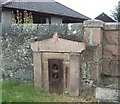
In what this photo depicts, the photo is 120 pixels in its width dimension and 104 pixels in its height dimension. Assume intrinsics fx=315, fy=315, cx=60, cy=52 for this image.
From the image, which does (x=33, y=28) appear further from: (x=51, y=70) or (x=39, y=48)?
(x=51, y=70)

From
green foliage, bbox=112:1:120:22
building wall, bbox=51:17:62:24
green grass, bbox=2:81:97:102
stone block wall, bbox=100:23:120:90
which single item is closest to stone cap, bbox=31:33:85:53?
stone block wall, bbox=100:23:120:90

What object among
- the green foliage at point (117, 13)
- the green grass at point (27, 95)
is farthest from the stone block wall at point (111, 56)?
the green foliage at point (117, 13)

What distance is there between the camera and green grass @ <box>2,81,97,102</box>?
5469 mm

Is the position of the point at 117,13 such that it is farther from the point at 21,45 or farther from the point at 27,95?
the point at 27,95

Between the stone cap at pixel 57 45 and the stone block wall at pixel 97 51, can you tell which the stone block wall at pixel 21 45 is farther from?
the stone cap at pixel 57 45

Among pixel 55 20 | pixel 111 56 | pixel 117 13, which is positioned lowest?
pixel 111 56

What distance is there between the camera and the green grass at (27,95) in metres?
5.47

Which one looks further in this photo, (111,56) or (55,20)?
(55,20)

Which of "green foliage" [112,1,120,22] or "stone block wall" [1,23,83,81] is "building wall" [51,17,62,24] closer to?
"green foliage" [112,1,120,22]

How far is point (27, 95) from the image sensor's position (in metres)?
5.67

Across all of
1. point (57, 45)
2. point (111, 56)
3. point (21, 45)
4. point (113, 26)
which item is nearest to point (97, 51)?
point (111, 56)

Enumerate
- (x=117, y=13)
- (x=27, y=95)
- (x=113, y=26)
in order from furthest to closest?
(x=117, y=13), (x=113, y=26), (x=27, y=95)

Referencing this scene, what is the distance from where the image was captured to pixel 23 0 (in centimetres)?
1938

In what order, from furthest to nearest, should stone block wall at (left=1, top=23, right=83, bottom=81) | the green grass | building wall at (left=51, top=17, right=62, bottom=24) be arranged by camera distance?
1. building wall at (left=51, top=17, right=62, bottom=24)
2. stone block wall at (left=1, top=23, right=83, bottom=81)
3. the green grass
